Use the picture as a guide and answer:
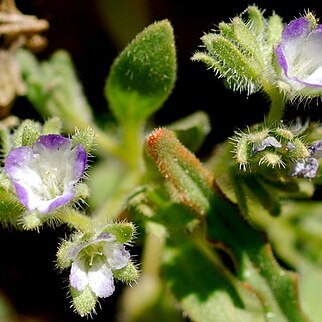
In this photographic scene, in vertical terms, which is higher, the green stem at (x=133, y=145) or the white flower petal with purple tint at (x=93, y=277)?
the white flower petal with purple tint at (x=93, y=277)

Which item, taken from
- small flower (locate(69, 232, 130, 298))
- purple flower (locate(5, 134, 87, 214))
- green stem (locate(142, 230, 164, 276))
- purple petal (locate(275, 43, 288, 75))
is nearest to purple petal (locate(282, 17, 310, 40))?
purple petal (locate(275, 43, 288, 75))

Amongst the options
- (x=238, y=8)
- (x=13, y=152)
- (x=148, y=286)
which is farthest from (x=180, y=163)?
(x=238, y=8)

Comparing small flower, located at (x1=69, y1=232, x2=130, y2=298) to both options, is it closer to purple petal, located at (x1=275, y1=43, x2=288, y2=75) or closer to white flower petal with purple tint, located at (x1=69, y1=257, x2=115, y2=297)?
white flower petal with purple tint, located at (x1=69, y1=257, x2=115, y2=297)

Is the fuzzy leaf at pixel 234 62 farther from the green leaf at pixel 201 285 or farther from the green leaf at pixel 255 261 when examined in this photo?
the green leaf at pixel 201 285

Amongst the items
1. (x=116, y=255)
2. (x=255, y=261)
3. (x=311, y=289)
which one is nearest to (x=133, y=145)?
(x=255, y=261)

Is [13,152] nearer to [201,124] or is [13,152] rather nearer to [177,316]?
[201,124]

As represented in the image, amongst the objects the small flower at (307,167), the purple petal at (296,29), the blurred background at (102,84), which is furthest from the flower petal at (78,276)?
the blurred background at (102,84)
